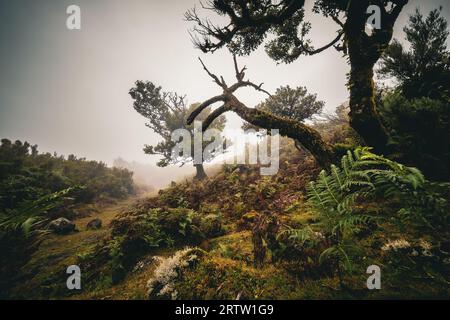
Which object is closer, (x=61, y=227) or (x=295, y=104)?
(x=61, y=227)

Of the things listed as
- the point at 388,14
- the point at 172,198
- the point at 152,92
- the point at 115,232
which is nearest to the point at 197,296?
the point at 115,232

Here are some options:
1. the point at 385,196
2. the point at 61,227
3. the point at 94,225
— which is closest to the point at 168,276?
the point at 385,196

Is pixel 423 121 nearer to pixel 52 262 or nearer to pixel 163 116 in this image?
pixel 52 262

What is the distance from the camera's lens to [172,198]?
27.8 feet

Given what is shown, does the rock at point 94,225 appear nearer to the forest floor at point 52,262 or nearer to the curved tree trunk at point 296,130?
the forest floor at point 52,262

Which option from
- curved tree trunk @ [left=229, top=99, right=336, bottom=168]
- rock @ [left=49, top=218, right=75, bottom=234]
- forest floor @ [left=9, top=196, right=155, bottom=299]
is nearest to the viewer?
forest floor @ [left=9, top=196, right=155, bottom=299]

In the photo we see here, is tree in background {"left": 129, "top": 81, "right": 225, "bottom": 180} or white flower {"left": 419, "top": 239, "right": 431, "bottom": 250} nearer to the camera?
white flower {"left": 419, "top": 239, "right": 431, "bottom": 250}

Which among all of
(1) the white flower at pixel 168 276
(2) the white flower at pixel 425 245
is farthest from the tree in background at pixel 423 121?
(1) the white flower at pixel 168 276

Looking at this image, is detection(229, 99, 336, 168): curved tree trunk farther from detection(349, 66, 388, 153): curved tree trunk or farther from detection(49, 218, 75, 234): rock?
detection(49, 218, 75, 234): rock

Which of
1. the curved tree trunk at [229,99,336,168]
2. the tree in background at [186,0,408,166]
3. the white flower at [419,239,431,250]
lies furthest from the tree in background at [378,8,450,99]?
the white flower at [419,239,431,250]

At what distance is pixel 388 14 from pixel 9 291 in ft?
36.2
